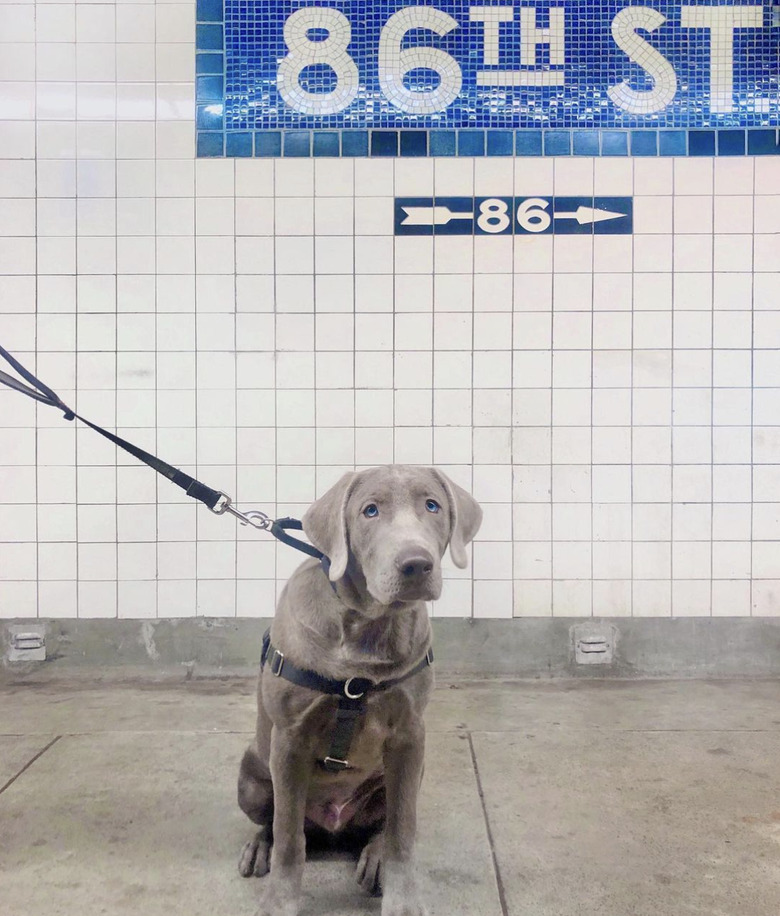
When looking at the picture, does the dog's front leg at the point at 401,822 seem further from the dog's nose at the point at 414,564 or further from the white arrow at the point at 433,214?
the white arrow at the point at 433,214

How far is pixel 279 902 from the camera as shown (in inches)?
72.4

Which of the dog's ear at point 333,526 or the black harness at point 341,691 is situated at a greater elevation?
the dog's ear at point 333,526

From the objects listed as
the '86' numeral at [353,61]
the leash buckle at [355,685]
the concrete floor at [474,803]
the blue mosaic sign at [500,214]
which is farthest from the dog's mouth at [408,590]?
the '86' numeral at [353,61]

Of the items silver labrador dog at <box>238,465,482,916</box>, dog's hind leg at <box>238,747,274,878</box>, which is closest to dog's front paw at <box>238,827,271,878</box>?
dog's hind leg at <box>238,747,274,878</box>

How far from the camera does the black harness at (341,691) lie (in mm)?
1803

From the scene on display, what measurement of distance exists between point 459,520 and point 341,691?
52 cm

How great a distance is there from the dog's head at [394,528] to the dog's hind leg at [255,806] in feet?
2.32

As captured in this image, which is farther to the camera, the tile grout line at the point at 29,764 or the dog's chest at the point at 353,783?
the tile grout line at the point at 29,764

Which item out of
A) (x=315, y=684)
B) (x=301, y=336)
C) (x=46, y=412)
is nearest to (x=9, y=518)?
(x=46, y=412)

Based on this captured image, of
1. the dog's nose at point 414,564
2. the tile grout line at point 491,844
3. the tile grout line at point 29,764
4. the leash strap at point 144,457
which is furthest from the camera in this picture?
the tile grout line at point 29,764

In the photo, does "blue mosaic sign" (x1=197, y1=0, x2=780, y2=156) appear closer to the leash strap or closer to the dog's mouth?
the leash strap

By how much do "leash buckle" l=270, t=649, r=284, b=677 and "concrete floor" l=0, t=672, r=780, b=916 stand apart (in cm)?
65

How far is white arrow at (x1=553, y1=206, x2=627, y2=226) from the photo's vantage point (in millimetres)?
3828

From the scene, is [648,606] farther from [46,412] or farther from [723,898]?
[46,412]
